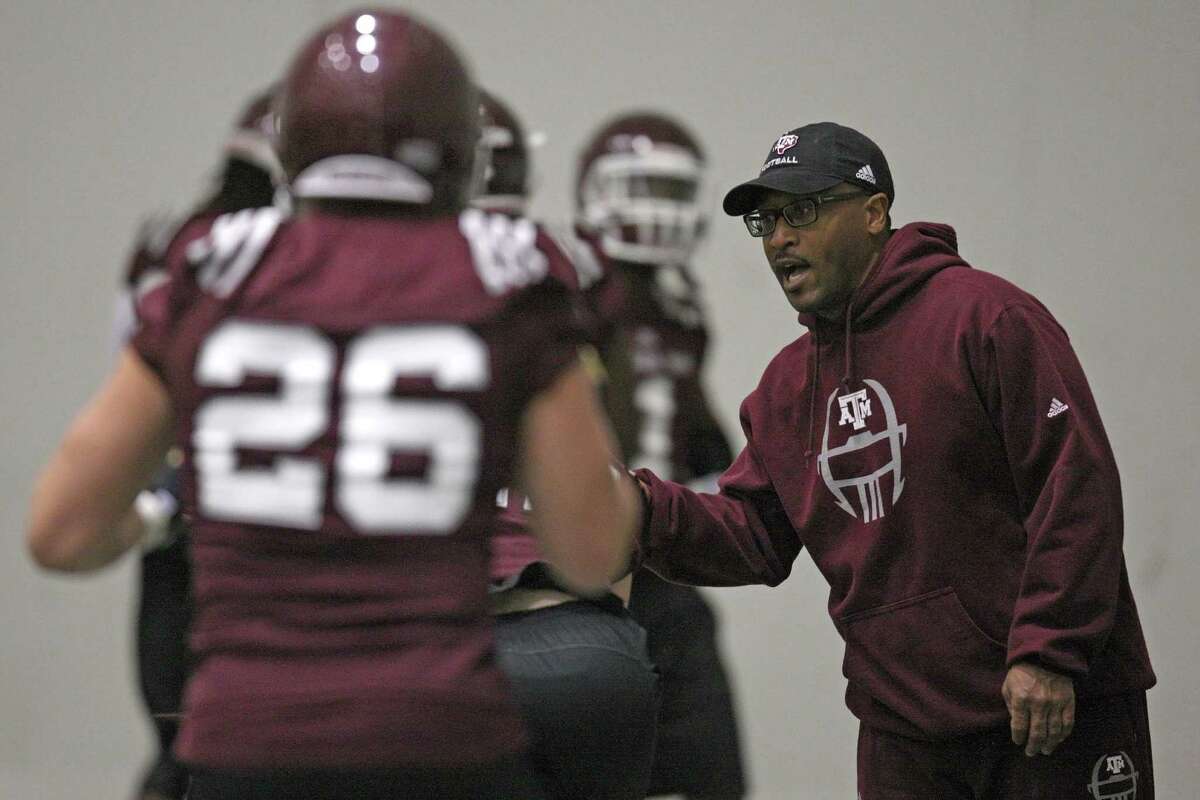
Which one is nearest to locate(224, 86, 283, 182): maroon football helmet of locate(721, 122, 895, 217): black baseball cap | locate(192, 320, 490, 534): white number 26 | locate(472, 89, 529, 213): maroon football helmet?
locate(472, 89, 529, 213): maroon football helmet

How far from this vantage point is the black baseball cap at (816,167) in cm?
231

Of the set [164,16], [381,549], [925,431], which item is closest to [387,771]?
[381,549]

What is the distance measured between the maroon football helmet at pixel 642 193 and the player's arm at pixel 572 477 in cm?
248

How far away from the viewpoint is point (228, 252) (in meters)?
1.22

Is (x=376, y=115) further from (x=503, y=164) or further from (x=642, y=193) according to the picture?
(x=642, y=193)

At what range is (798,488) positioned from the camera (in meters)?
2.32

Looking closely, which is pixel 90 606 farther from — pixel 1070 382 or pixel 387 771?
pixel 387 771

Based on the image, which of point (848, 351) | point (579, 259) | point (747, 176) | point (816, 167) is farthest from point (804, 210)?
point (747, 176)

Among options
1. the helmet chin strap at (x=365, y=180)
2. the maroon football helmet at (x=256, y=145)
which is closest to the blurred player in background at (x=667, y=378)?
the maroon football helmet at (x=256, y=145)

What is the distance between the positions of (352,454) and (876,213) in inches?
55.1

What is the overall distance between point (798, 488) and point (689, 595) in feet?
3.12

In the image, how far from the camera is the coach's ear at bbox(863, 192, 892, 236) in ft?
7.77

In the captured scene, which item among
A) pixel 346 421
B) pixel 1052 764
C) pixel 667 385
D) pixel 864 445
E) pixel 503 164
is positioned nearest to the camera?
pixel 346 421

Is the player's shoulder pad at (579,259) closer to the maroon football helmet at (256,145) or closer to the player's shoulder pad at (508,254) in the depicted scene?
the player's shoulder pad at (508,254)
